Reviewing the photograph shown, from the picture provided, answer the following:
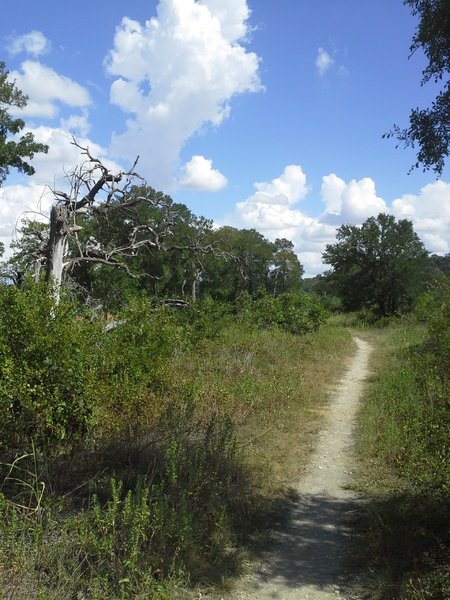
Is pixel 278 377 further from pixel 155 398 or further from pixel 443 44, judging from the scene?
pixel 443 44

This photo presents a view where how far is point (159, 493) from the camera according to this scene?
4594mm

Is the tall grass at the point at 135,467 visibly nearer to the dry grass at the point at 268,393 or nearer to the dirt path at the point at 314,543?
the dry grass at the point at 268,393

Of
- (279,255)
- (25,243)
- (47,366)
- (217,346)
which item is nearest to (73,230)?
(25,243)

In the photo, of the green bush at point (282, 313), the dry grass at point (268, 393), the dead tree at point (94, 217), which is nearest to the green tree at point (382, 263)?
the green bush at point (282, 313)

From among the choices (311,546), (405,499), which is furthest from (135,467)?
(405,499)

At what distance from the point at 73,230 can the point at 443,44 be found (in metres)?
6.16

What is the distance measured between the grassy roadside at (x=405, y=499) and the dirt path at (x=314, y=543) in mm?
218

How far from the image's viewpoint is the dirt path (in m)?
4.19

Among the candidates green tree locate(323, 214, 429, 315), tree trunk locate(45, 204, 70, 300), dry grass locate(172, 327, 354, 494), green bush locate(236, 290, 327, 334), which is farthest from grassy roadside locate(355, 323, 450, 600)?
green tree locate(323, 214, 429, 315)

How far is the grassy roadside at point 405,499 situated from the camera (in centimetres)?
396

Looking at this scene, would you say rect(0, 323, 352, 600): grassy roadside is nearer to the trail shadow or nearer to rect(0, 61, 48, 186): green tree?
the trail shadow

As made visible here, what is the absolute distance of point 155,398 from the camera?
7398 millimetres

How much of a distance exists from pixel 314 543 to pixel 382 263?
119 feet

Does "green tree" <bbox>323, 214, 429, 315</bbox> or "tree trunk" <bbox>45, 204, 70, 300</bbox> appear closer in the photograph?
"tree trunk" <bbox>45, 204, 70, 300</bbox>
